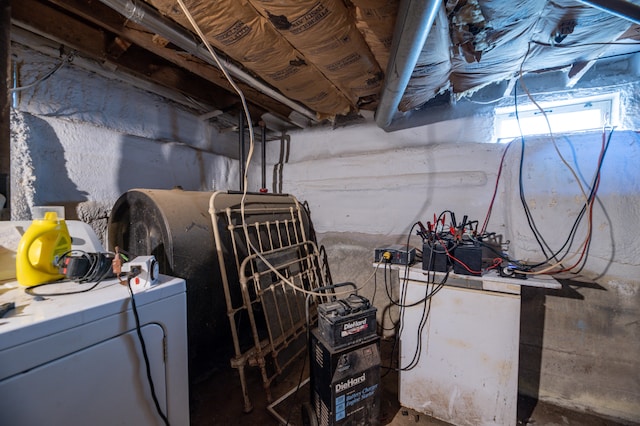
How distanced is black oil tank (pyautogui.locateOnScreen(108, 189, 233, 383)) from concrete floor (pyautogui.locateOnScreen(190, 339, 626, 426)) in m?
0.15

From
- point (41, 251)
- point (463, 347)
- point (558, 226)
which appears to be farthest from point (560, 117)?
point (41, 251)

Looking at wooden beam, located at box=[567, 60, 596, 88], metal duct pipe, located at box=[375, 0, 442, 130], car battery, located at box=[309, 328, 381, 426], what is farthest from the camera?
wooden beam, located at box=[567, 60, 596, 88]

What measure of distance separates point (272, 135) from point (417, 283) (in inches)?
88.9

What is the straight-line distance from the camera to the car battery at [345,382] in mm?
1198

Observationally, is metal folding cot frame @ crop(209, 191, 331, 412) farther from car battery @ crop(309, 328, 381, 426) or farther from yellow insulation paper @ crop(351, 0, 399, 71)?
yellow insulation paper @ crop(351, 0, 399, 71)

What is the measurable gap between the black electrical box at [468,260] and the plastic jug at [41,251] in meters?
1.81

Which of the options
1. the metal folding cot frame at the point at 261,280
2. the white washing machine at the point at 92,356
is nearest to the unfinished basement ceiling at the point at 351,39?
the metal folding cot frame at the point at 261,280

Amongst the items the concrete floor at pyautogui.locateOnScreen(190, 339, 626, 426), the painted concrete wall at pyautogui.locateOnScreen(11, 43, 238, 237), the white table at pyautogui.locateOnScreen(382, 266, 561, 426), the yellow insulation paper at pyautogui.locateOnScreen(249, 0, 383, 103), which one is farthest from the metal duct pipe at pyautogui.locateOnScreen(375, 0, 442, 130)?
the painted concrete wall at pyautogui.locateOnScreen(11, 43, 238, 237)

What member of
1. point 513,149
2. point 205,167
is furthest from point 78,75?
point 513,149

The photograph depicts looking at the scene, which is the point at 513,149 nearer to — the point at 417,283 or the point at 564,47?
the point at 564,47

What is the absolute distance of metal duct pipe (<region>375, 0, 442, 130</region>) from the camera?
2.92 feet

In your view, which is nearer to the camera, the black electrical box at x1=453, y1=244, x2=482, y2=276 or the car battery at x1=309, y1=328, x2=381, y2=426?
the car battery at x1=309, y1=328, x2=381, y2=426

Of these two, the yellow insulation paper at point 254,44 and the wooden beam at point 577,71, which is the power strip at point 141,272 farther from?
the wooden beam at point 577,71

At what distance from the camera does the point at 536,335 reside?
1.66 meters
